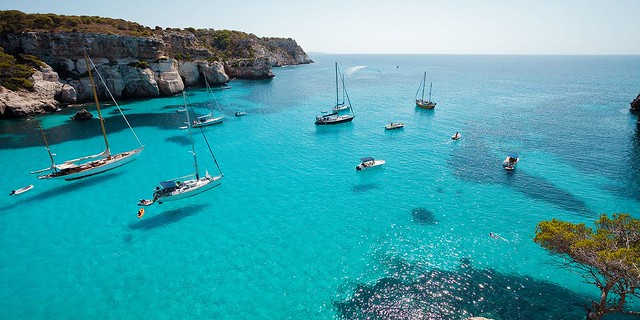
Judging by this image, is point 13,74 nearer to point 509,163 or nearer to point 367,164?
point 367,164

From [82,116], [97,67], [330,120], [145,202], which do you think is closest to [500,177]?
[330,120]

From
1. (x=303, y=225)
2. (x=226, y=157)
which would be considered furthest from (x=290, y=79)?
(x=303, y=225)

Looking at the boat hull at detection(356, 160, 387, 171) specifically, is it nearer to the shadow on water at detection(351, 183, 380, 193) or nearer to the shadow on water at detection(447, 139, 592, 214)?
the shadow on water at detection(351, 183, 380, 193)

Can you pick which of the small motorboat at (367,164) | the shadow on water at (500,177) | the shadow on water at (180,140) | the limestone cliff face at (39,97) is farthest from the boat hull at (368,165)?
the limestone cliff face at (39,97)

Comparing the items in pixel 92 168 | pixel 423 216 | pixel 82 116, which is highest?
pixel 82 116

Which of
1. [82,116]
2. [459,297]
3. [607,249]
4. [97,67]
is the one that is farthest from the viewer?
[97,67]

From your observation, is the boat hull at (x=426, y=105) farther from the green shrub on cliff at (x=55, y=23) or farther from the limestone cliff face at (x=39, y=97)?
the limestone cliff face at (x=39, y=97)

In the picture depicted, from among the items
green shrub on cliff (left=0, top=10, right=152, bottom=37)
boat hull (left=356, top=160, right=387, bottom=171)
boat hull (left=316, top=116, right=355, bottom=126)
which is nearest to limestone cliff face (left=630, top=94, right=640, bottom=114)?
boat hull (left=316, top=116, right=355, bottom=126)
